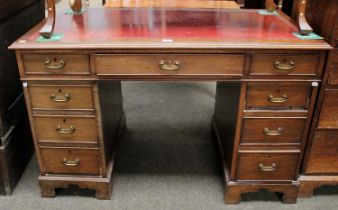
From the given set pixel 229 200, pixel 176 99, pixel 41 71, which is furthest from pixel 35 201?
pixel 176 99

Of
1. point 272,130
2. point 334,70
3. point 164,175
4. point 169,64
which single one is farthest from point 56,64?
point 334,70

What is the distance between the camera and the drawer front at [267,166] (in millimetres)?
1625

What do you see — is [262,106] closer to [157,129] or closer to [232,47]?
[232,47]

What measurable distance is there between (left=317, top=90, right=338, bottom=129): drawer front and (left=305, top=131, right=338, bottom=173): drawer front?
4 cm

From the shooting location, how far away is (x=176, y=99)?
9.17ft

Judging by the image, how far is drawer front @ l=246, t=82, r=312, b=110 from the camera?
1476mm

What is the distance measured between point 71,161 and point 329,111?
1.25 m

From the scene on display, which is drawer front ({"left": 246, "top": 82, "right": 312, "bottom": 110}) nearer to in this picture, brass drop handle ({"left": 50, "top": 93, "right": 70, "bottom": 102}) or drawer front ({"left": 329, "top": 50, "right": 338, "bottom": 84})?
drawer front ({"left": 329, "top": 50, "right": 338, "bottom": 84})

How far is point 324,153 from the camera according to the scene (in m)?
1.67

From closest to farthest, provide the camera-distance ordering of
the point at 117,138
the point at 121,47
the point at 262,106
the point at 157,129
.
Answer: the point at 121,47, the point at 262,106, the point at 117,138, the point at 157,129

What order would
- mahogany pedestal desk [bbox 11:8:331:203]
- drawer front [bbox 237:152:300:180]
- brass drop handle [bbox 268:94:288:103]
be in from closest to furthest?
mahogany pedestal desk [bbox 11:8:331:203], brass drop handle [bbox 268:94:288:103], drawer front [bbox 237:152:300:180]

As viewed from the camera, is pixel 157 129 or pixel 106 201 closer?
pixel 106 201

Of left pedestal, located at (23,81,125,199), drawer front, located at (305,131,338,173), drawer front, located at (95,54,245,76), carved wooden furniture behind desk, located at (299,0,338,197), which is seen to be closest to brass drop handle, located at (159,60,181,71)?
drawer front, located at (95,54,245,76)

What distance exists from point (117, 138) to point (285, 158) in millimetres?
963
